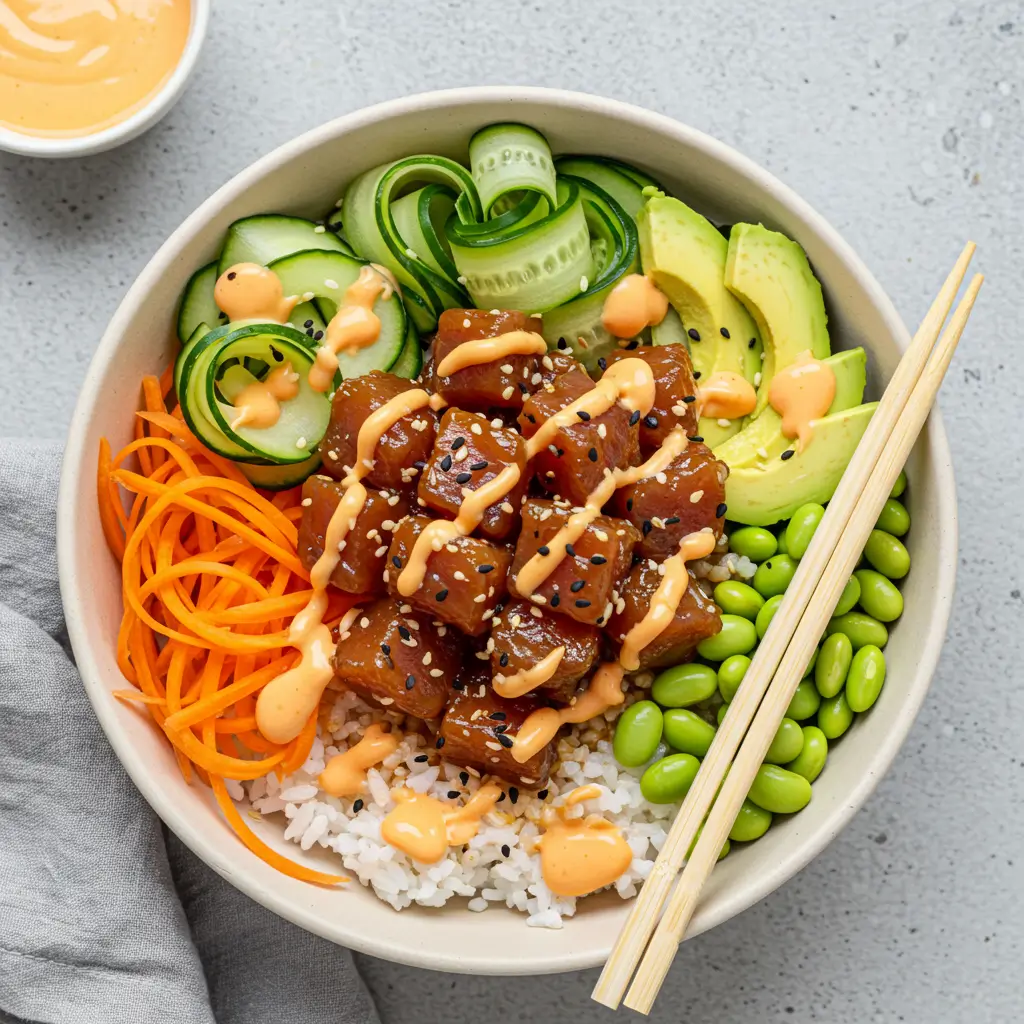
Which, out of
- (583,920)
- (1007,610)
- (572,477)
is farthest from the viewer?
(1007,610)

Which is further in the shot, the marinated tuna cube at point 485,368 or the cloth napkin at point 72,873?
the cloth napkin at point 72,873

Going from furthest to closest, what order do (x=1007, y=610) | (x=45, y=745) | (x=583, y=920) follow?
(x=1007, y=610)
(x=45, y=745)
(x=583, y=920)

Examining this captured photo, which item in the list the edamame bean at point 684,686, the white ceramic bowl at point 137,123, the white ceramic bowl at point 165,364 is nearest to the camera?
the white ceramic bowl at point 165,364

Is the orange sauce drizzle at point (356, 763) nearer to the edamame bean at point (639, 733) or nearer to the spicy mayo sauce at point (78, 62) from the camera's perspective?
the edamame bean at point (639, 733)

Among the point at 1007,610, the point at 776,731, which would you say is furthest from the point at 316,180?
the point at 1007,610

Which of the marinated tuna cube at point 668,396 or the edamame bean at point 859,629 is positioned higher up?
the marinated tuna cube at point 668,396

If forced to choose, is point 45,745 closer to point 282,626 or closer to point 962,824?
point 282,626

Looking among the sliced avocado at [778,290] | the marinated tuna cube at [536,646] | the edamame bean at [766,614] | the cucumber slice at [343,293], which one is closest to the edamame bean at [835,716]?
the edamame bean at [766,614]
